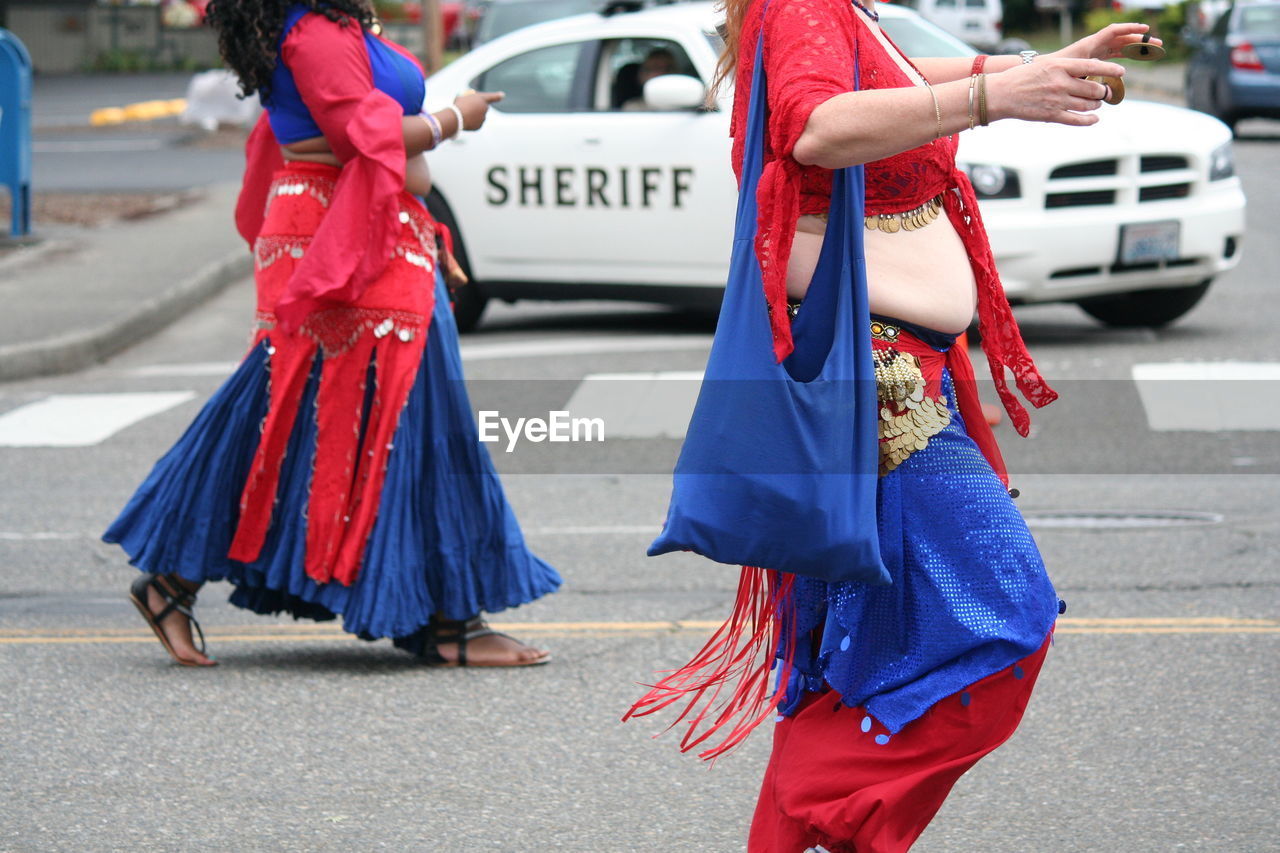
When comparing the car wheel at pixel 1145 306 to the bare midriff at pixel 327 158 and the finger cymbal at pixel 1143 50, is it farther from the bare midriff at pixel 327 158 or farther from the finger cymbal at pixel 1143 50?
the finger cymbal at pixel 1143 50

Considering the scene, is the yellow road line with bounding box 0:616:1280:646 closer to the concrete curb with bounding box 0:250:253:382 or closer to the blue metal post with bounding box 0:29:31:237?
the concrete curb with bounding box 0:250:253:382

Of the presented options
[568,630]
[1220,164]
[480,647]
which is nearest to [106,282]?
[1220,164]

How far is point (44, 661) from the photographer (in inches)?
206

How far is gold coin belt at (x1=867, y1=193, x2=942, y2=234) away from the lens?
2.93 metres

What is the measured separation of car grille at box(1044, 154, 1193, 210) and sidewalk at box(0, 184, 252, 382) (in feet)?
17.8

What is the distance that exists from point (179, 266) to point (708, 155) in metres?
5.09

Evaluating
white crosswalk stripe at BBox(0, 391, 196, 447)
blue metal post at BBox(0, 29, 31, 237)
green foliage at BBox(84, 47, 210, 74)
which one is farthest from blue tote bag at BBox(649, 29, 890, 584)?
green foliage at BBox(84, 47, 210, 74)

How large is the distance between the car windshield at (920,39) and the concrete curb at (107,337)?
4803 mm

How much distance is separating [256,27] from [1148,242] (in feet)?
20.1

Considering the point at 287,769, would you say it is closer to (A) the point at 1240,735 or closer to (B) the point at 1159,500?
(A) the point at 1240,735

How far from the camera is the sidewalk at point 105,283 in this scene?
10.6 m

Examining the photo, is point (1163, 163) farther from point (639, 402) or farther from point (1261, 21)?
point (1261, 21)

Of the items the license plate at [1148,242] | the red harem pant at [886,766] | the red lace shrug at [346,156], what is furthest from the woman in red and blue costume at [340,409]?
the license plate at [1148,242]

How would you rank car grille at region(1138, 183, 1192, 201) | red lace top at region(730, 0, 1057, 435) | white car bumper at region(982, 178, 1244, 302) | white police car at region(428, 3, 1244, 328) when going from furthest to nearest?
car grille at region(1138, 183, 1192, 201) < white police car at region(428, 3, 1244, 328) < white car bumper at region(982, 178, 1244, 302) < red lace top at region(730, 0, 1057, 435)
